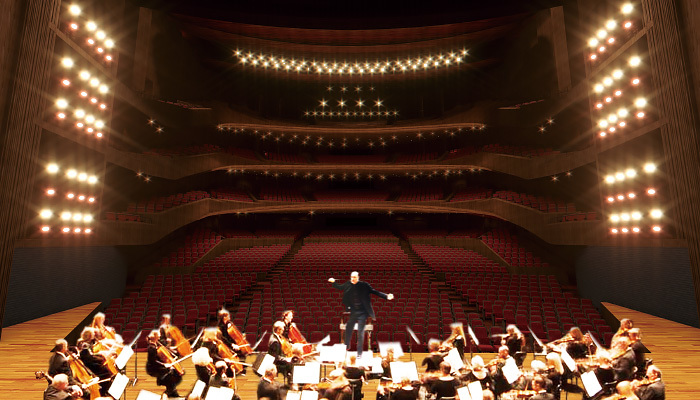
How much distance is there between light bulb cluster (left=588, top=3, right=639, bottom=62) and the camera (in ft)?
31.1

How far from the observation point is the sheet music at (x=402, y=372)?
162 inches

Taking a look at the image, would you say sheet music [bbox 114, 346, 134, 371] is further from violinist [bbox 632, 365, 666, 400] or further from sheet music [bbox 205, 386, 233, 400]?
violinist [bbox 632, 365, 666, 400]

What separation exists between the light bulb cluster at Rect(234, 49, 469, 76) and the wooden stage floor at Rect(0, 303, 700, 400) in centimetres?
1482

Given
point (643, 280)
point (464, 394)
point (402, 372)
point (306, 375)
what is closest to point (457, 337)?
point (402, 372)

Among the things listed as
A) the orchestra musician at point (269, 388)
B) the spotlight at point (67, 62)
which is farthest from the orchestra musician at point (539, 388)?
the spotlight at point (67, 62)

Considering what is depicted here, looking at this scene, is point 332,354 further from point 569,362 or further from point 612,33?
point 612,33

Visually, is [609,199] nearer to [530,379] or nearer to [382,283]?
[382,283]

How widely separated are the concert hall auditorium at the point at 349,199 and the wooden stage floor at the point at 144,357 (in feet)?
0.21

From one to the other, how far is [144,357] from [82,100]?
7.04 metres

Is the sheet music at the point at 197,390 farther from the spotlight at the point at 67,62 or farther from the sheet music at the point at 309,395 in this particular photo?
the spotlight at the point at 67,62

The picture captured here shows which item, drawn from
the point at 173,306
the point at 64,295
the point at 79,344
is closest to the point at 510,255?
the point at 173,306

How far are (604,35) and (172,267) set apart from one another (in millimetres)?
15895

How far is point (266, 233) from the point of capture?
20047 millimetres

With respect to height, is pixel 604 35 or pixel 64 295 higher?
pixel 604 35
